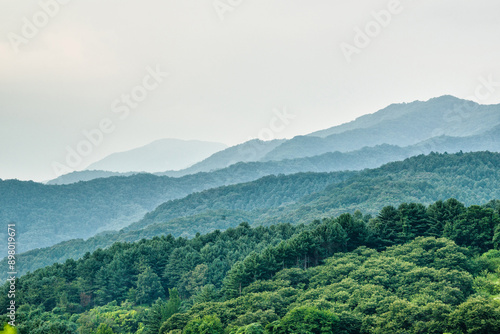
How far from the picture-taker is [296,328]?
38.5 m

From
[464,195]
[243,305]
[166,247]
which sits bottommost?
[464,195]

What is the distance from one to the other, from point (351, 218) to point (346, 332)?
81.8 feet

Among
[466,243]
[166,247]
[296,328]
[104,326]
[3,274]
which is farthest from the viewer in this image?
[3,274]

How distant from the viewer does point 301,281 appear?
5384cm

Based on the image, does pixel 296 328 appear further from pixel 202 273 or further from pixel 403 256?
pixel 202 273

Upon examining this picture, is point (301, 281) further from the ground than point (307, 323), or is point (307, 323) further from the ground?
point (301, 281)

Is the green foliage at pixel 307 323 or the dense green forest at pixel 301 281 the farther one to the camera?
the dense green forest at pixel 301 281

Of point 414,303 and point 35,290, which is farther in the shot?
→ point 35,290

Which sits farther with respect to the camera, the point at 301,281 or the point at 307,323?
the point at 301,281

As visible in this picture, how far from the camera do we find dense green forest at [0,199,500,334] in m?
39.2

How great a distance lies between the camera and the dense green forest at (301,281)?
39188 mm

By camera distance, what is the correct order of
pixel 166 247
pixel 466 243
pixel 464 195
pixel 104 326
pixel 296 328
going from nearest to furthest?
pixel 296 328, pixel 104 326, pixel 466 243, pixel 166 247, pixel 464 195

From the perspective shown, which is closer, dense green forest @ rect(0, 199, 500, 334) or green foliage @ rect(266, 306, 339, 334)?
green foliage @ rect(266, 306, 339, 334)

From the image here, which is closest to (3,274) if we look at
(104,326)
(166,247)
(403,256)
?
(166,247)
